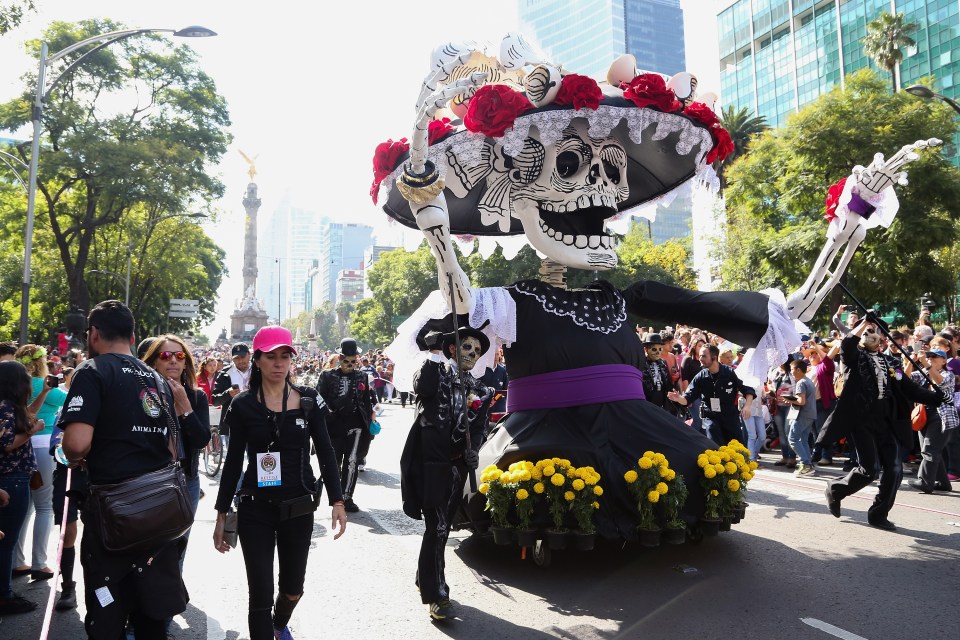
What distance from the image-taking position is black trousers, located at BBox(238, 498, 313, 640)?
3.56 metres

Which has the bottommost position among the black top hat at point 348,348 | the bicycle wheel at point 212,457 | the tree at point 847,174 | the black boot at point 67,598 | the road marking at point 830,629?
the black boot at point 67,598

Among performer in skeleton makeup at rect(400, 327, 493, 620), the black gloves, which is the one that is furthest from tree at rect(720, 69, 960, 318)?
the black gloves

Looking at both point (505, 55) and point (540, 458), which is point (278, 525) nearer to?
point (540, 458)

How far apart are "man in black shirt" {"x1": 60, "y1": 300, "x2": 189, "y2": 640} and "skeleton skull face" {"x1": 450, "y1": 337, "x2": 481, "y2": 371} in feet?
6.33

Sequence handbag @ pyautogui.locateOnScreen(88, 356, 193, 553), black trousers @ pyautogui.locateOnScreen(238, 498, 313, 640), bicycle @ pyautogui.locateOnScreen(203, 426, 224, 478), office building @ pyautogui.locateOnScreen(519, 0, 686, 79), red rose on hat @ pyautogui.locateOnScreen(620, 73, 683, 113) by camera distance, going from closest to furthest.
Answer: handbag @ pyautogui.locateOnScreen(88, 356, 193, 553), black trousers @ pyautogui.locateOnScreen(238, 498, 313, 640), red rose on hat @ pyautogui.locateOnScreen(620, 73, 683, 113), bicycle @ pyautogui.locateOnScreen(203, 426, 224, 478), office building @ pyautogui.locateOnScreen(519, 0, 686, 79)

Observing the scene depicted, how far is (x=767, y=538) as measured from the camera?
607cm

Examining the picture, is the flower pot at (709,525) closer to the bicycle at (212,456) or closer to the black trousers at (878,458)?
the black trousers at (878,458)

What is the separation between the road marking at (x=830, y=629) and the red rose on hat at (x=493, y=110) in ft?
11.1

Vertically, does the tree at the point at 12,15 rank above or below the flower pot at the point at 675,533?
above

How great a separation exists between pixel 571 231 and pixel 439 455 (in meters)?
2.12

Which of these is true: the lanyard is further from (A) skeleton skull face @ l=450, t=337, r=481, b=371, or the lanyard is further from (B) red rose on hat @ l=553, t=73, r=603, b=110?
(B) red rose on hat @ l=553, t=73, r=603, b=110

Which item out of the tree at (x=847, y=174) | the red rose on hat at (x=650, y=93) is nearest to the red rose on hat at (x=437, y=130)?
the red rose on hat at (x=650, y=93)

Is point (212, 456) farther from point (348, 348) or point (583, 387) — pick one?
point (583, 387)

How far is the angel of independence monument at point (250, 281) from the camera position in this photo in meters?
73.0
